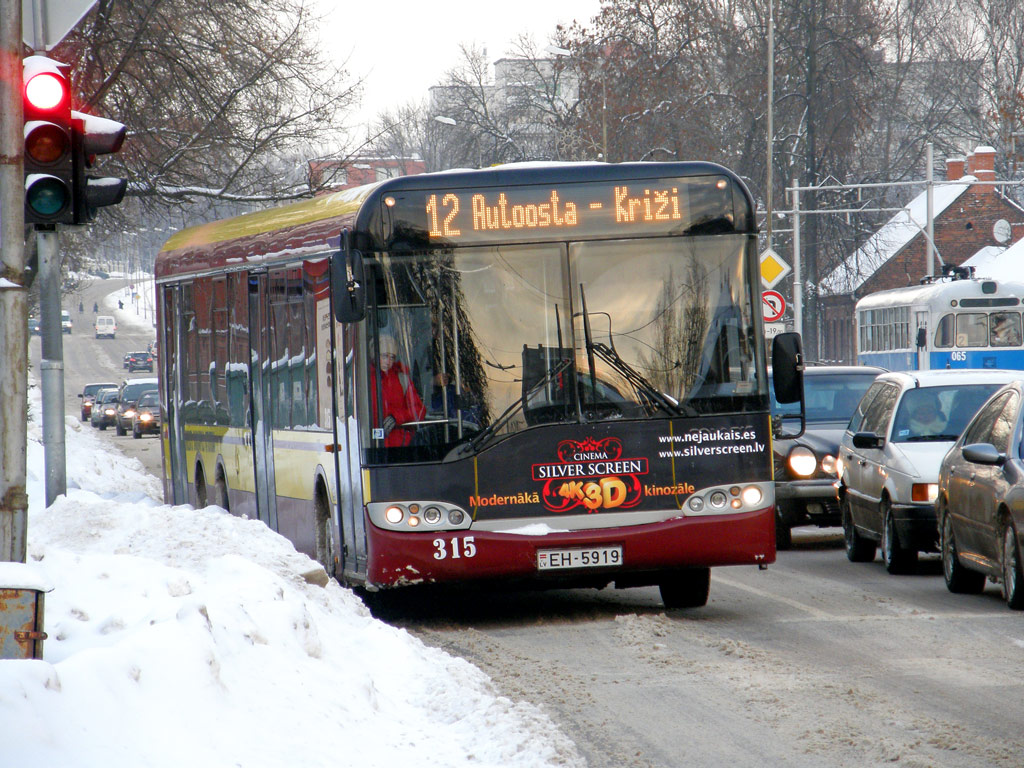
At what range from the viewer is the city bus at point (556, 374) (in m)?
10.4

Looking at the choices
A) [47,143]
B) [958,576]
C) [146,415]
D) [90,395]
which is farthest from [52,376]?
[90,395]

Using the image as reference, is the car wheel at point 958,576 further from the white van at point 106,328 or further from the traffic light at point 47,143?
the white van at point 106,328

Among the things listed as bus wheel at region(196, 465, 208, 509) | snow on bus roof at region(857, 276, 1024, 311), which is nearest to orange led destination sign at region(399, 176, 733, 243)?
bus wheel at region(196, 465, 208, 509)

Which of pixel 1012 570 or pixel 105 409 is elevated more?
pixel 105 409

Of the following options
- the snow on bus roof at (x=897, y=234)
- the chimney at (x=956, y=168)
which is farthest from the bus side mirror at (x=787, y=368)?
the chimney at (x=956, y=168)

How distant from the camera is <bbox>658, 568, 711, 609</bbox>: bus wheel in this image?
11320mm

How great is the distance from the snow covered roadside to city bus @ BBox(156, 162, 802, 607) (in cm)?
105

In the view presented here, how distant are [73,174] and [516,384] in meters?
3.37

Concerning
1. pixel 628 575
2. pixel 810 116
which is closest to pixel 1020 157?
pixel 810 116

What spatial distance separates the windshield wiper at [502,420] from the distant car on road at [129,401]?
4836cm

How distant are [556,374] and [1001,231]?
67480 mm

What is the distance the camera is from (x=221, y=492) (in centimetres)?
1636

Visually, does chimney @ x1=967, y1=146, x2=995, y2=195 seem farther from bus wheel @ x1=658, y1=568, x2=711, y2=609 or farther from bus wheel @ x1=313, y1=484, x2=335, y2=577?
bus wheel @ x1=658, y1=568, x2=711, y2=609

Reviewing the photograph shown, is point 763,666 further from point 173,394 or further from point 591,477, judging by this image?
point 173,394
